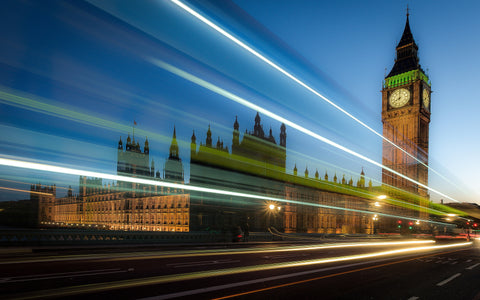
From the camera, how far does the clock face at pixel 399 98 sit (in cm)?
10688

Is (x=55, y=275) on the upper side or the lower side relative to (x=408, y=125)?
lower

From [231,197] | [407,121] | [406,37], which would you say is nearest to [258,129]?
[231,197]

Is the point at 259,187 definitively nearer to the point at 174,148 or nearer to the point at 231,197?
the point at 231,197

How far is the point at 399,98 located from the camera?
10869cm

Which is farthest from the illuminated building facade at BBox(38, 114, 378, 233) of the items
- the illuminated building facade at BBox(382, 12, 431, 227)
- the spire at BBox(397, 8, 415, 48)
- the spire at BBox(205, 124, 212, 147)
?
the spire at BBox(397, 8, 415, 48)

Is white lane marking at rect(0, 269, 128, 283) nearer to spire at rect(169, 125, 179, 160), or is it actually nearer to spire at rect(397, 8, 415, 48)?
spire at rect(169, 125, 179, 160)

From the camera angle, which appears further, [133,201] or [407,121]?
[407,121]

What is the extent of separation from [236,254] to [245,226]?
1372 centimetres

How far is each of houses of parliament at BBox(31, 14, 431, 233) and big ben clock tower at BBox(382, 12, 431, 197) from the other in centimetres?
31

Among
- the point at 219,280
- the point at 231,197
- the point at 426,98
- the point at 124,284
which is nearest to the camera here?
the point at 124,284

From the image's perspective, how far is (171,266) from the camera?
561 inches

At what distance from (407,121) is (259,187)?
56965 millimetres

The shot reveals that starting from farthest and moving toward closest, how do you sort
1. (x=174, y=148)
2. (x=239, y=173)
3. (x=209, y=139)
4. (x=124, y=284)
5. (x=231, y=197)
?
(x=174, y=148) → (x=239, y=173) → (x=209, y=139) → (x=231, y=197) → (x=124, y=284)

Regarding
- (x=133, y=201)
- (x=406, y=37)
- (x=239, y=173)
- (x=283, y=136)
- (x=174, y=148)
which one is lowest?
(x=133, y=201)
